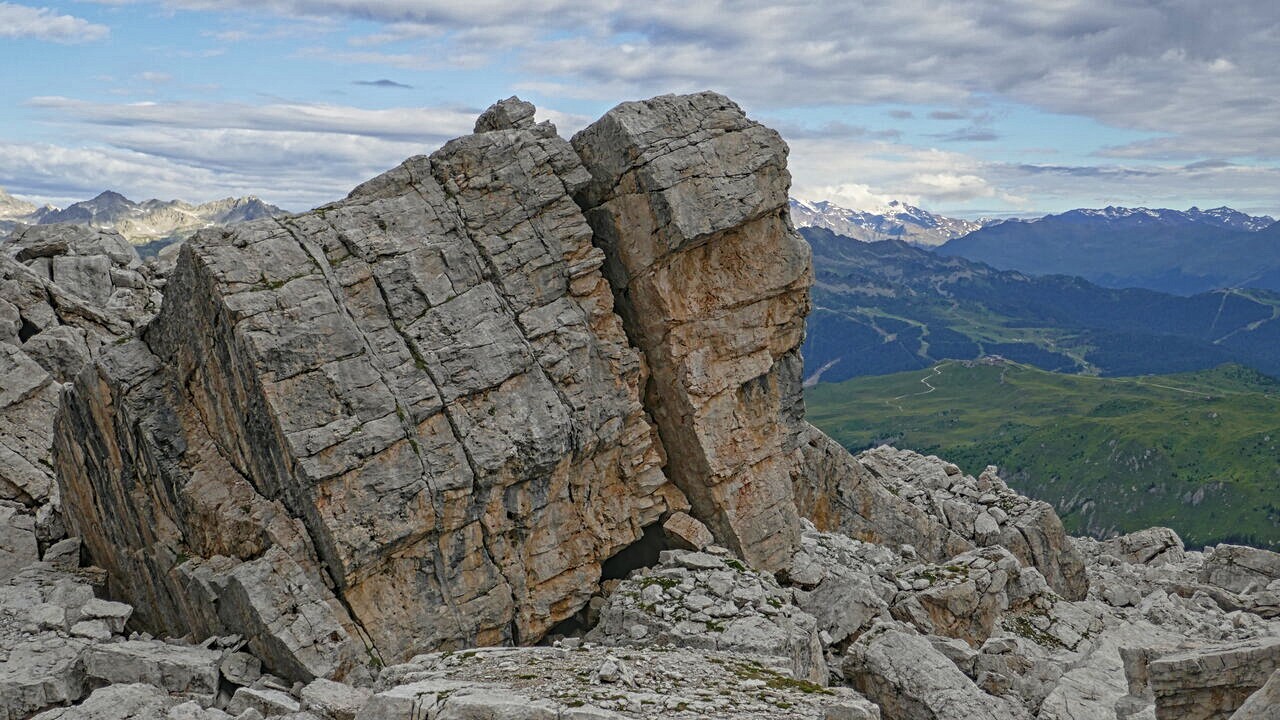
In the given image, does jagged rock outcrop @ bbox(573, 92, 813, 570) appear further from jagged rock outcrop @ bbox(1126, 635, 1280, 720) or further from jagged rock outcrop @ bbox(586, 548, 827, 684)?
jagged rock outcrop @ bbox(1126, 635, 1280, 720)

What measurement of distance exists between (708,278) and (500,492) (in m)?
14.6

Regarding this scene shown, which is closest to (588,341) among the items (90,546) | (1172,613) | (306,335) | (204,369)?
(306,335)

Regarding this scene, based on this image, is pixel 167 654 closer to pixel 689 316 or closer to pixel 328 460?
pixel 328 460

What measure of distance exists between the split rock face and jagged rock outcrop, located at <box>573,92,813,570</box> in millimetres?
151

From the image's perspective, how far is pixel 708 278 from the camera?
47250 millimetres

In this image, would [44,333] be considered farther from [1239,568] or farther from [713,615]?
[1239,568]

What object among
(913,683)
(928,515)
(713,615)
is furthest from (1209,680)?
(928,515)

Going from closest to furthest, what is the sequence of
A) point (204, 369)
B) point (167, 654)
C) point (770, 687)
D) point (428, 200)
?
point (770, 687) → point (167, 654) → point (204, 369) → point (428, 200)

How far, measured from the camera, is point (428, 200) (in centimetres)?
4412

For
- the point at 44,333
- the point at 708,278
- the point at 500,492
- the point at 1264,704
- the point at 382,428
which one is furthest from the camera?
the point at 44,333

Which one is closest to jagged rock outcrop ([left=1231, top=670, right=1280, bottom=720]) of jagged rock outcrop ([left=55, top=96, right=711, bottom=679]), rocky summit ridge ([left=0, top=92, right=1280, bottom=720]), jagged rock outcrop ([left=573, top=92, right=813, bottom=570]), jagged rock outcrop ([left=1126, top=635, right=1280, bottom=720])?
rocky summit ridge ([left=0, top=92, right=1280, bottom=720])

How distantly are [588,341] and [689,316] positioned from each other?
5268 mm

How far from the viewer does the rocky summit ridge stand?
1401 inches

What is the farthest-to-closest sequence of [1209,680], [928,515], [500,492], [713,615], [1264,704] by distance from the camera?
1. [928,515]
2. [500,492]
3. [713,615]
4. [1209,680]
5. [1264,704]
